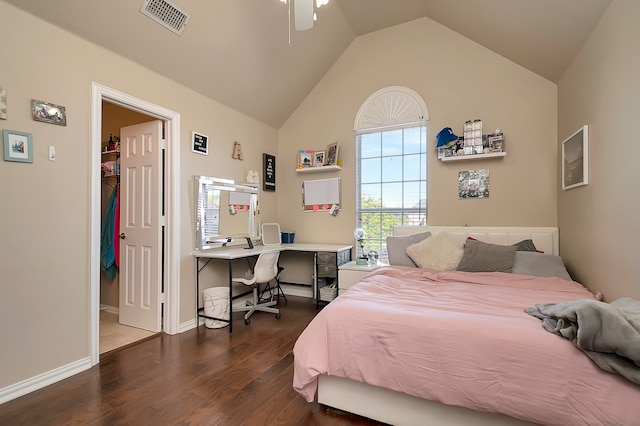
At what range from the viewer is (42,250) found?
2.21 metres

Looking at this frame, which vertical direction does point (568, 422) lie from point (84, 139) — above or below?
below

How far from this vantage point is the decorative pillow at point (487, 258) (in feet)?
9.39

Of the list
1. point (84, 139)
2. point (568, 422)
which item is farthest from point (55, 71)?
point (568, 422)

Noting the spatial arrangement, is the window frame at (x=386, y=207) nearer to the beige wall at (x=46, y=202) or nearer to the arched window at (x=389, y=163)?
the arched window at (x=389, y=163)

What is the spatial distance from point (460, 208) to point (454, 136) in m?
0.87

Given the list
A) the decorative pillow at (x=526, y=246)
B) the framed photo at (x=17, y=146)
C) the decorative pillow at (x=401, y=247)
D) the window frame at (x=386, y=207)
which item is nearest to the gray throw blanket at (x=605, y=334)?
the decorative pillow at (x=526, y=246)

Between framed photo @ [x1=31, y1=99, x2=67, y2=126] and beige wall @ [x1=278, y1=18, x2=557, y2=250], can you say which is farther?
beige wall @ [x1=278, y1=18, x2=557, y2=250]

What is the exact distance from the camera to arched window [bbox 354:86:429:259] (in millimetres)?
3988

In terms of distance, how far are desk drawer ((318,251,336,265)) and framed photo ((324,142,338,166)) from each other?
128 cm

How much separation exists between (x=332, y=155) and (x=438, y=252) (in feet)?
6.58

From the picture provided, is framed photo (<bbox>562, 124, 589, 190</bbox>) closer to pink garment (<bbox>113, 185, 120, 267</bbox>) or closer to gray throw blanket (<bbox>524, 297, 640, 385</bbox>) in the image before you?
gray throw blanket (<bbox>524, 297, 640, 385</bbox>)

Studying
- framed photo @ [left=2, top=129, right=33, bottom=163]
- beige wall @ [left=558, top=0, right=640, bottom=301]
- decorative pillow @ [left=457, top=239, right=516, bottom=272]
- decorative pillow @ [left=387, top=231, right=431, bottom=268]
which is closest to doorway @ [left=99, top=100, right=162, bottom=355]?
framed photo @ [left=2, top=129, right=33, bottom=163]

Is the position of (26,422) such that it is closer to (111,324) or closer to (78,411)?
(78,411)

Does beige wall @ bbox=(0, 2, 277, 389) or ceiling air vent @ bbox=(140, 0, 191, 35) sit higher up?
ceiling air vent @ bbox=(140, 0, 191, 35)
